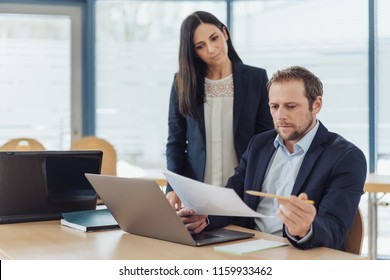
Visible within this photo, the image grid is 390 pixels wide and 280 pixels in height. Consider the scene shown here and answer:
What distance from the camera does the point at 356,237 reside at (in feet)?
5.68

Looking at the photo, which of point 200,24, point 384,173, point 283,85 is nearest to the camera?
point 283,85

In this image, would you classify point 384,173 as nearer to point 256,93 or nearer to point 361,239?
point 256,93

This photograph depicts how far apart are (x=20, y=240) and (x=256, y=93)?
3.99 ft

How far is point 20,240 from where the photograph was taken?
173 centimetres

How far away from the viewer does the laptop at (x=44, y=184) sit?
1.98 m

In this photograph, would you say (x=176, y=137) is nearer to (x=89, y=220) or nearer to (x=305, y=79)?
(x=89, y=220)

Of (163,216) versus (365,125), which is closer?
(163,216)

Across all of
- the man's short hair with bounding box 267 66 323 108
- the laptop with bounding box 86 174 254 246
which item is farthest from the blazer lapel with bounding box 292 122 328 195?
the laptop with bounding box 86 174 254 246

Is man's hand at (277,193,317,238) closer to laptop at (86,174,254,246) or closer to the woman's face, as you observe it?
laptop at (86,174,254,246)

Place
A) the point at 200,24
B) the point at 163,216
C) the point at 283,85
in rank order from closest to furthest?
the point at 163,216
the point at 283,85
the point at 200,24

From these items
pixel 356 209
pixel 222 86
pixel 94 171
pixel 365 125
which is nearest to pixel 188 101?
pixel 222 86

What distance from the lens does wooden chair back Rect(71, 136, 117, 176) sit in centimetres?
425

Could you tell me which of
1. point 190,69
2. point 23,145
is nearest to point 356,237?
point 190,69

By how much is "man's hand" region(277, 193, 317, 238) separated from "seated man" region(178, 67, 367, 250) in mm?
29
